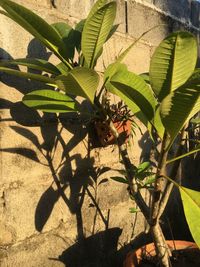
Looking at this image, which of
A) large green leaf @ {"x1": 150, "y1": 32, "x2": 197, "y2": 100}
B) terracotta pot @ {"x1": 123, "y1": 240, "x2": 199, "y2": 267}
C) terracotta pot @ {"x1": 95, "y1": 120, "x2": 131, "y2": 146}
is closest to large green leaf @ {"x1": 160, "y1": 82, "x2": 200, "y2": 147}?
large green leaf @ {"x1": 150, "y1": 32, "x2": 197, "y2": 100}

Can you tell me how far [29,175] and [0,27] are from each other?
0.61 metres

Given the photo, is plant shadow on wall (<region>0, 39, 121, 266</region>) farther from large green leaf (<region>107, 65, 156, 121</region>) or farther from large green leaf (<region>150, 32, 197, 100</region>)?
large green leaf (<region>150, 32, 197, 100</region>)

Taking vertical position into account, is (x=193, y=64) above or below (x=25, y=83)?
below

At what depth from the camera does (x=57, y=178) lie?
193 centimetres

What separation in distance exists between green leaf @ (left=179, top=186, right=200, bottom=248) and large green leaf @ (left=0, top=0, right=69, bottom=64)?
2.26 feet

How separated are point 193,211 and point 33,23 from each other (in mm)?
790

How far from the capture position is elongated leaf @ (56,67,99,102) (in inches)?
51.5

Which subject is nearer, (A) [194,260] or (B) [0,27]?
(B) [0,27]

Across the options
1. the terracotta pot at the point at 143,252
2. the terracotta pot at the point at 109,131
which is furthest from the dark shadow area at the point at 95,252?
the terracotta pot at the point at 109,131

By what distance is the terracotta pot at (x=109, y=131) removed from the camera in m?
1.99

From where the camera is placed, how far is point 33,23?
143 cm

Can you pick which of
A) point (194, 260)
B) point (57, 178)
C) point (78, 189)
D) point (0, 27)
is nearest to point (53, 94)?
point (0, 27)

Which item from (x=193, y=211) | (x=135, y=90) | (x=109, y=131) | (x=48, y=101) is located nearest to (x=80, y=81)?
(x=135, y=90)

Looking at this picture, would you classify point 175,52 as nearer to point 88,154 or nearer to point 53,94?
point 53,94
